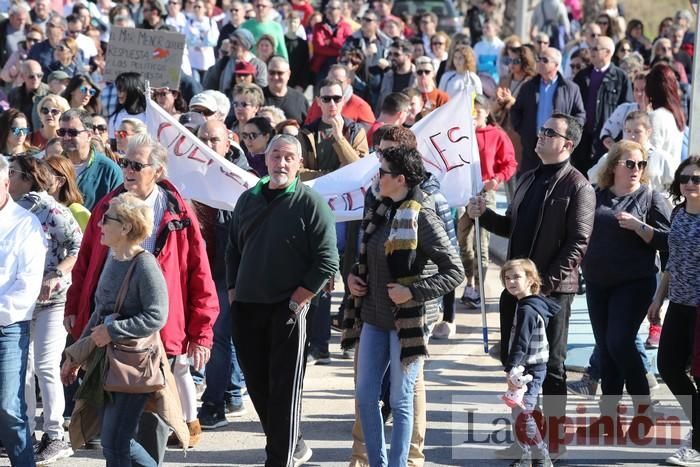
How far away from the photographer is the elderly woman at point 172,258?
7199 mm

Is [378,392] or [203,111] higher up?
[203,111]

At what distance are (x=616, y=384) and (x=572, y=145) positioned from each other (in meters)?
1.67

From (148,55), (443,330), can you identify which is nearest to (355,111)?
(148,55)

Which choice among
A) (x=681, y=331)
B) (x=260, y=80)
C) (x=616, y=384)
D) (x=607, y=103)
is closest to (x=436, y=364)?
(x=616, y=384)

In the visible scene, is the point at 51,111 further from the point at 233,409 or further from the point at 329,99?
the point at 233,409

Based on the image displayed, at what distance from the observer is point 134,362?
22.0ft

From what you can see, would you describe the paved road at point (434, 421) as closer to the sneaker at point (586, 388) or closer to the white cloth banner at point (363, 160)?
the sneaker at point (586, 388)

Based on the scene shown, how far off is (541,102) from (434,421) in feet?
18.4

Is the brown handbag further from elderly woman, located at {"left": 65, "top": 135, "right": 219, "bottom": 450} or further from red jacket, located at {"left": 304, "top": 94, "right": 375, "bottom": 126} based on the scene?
red jacket, located at {"left": 304, "top": 94, "right": 375, "bottom": 126}

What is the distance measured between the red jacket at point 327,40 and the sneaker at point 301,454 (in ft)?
38.2

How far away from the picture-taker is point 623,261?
8.31m

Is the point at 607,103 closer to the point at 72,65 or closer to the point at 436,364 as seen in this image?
the point at 436,364

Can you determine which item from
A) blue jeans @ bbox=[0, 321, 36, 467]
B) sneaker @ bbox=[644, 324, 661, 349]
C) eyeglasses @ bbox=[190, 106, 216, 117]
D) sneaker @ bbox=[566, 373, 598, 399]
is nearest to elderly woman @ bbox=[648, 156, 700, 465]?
sneaker @ bbox=[566, 373, 598, 399]

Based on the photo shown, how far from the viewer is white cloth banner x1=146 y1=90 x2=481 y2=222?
9227 millimetres
